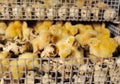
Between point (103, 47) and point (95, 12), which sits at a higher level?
point (95, 12)

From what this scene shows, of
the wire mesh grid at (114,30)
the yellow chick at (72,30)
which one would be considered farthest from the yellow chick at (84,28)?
the wire mesh grid at (114,30)

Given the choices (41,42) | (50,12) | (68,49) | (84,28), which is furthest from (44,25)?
(68,49)

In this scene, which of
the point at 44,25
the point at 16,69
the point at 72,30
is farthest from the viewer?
the point at 44,25

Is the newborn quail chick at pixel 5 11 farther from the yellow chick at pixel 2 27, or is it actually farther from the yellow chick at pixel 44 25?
the yellow chick at pixel 44 25

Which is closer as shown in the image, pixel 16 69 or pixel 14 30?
pixel 16 69

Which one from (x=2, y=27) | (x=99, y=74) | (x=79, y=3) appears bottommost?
(x=99, y=74)

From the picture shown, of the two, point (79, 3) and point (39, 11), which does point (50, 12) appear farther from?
point (79, 3)

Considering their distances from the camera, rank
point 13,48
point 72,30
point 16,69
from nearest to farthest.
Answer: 1. point 16,69
2. point 13,48
3. point 72,30
